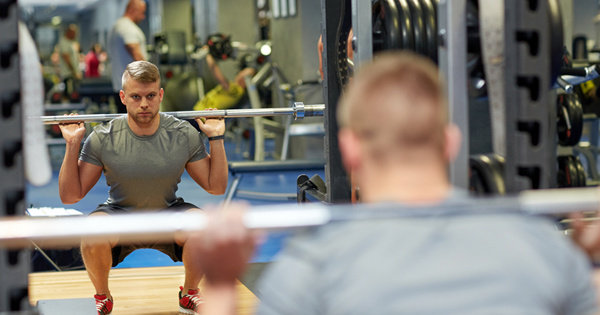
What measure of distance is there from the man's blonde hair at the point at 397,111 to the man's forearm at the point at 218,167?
1.61 metres

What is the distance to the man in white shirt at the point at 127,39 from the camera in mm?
4484

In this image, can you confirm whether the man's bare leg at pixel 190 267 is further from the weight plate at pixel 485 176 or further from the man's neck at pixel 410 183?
the man's neck at pixel 410 183

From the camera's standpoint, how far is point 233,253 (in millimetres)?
771

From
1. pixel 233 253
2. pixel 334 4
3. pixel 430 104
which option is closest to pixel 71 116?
pixel 334 4

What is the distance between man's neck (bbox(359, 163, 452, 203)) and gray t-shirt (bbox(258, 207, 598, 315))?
0.10 feet

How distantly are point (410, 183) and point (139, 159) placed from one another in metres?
1.71

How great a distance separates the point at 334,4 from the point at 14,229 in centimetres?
183

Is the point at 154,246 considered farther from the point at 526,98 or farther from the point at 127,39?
the point at 127,39

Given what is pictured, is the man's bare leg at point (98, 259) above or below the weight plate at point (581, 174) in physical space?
below

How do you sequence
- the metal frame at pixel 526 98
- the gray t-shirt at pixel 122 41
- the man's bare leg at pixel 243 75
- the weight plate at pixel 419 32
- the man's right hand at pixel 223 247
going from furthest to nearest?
the man's bare leg at pixel 243 75, the gray t-shirt at pixel 122 41, the weight plate at pixel 419 32, the metal frame at pixel 526 98, the man's right hand at pixel 223 247

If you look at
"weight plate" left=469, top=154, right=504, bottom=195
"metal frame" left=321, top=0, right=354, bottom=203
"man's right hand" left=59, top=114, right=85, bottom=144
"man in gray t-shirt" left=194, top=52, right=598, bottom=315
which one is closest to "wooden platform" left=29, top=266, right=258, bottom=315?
"metal frame" left=321, top=0, right=354, bottom=203

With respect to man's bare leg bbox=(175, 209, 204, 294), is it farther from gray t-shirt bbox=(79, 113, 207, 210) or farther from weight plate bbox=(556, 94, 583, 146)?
weight plate bbox=(556, 94, 583, 146)

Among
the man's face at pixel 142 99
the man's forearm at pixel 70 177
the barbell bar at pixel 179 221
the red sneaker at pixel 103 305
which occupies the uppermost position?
the man's face at pixel 142 99

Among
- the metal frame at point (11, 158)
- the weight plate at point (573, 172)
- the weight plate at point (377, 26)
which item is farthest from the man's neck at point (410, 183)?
the weight plate at point (573, 172)
